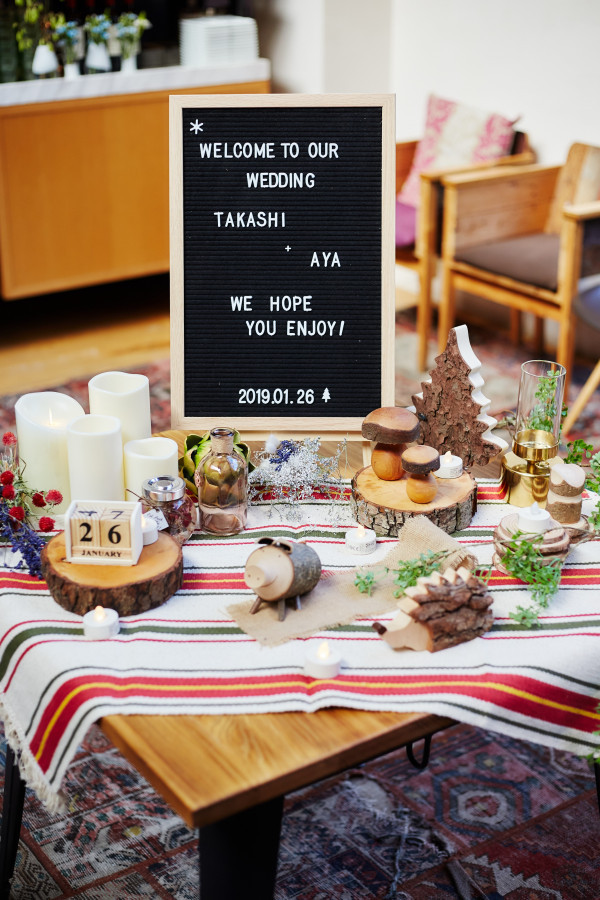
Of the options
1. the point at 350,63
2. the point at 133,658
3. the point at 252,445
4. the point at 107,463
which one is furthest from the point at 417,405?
the point at 350,63

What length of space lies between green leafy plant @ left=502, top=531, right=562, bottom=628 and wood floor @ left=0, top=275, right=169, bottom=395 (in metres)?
2.88

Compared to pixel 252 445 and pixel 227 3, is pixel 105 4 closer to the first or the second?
pixel 227 3

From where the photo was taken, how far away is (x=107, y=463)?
4.26ft

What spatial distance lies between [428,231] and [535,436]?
2.66 metres

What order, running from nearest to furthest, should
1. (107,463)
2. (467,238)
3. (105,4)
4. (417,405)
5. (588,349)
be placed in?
(107,463), (417,405), (467,238), (588,349), (105,4)

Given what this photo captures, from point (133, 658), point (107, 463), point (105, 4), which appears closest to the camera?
point (133, 658)

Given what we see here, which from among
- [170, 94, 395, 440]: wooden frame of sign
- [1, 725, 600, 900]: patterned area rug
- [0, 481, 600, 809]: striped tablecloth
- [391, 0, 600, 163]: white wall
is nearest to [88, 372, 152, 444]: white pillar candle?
[170, 94, 395, 440]: wooden frame of sign

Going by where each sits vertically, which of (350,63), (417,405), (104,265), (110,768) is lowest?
(110,768)

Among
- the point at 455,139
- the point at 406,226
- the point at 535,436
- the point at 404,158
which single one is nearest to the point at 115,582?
the point at 535,436

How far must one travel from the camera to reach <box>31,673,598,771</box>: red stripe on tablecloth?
1043 millimetres

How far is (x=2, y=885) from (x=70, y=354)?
2.90m

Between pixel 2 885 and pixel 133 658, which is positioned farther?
pixel 2 885

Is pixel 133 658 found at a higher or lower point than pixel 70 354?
higher

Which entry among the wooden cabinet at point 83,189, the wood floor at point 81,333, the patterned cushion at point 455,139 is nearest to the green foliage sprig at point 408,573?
the wood floor at point 81,333
